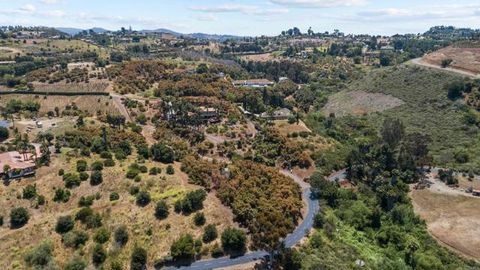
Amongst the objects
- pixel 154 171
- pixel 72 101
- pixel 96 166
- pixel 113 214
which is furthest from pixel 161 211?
pixel 72 101

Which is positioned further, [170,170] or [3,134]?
[3,134]

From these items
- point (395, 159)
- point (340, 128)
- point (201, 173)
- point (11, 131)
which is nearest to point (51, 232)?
point (201, 173)

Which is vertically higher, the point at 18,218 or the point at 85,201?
the point at 85,201

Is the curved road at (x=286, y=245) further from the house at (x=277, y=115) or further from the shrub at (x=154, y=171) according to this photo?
the house at (x=277, y=115)

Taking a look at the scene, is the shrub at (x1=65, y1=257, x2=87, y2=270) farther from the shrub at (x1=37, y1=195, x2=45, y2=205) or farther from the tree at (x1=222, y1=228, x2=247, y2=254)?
the tree at (x1=222, y1=228, x2=247, y2=254)

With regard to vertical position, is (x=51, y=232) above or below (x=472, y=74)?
below

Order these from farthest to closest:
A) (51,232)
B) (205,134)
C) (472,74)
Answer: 1. (472,74)
2. (205,134)
3. (51,232)

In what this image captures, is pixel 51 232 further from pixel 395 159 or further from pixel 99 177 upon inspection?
pixel 395 159

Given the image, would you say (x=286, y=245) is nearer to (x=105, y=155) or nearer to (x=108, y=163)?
(x=108, y=163)
